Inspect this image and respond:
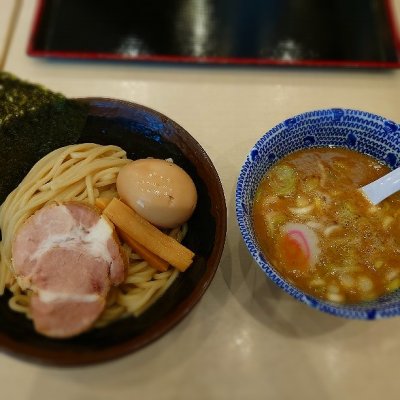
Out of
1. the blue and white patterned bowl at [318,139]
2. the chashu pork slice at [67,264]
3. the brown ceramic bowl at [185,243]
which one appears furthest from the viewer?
the blue and white patterned bowl at [318,139]

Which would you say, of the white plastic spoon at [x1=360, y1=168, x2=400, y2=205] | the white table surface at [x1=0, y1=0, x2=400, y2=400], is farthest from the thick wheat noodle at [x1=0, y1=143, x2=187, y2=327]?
the white plastic spoon at [x1=360, y1=168, x2=400, y2=205]

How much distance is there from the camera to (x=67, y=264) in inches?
47.8

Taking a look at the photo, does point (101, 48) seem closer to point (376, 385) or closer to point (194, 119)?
point (194, 119)

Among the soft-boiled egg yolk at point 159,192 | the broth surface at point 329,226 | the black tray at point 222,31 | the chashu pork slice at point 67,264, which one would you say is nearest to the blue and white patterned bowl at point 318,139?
the broth surface at point 329,226

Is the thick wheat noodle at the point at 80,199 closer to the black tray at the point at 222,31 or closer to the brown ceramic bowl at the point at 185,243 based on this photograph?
the brown ceramic bowl at the point at 185,243

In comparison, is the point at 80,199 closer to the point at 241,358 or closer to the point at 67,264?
the point at 67,264

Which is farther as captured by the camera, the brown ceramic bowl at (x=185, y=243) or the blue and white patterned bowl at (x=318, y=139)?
the blue and white patterned bowl at (x=318, y=139)

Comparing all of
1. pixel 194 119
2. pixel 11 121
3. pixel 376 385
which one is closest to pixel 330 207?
pixel 376 385

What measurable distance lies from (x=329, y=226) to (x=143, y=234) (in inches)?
22.2

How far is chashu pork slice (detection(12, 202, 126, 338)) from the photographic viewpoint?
3.75ft

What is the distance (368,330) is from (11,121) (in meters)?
1.35

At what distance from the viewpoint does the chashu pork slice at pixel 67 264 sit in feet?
3.75

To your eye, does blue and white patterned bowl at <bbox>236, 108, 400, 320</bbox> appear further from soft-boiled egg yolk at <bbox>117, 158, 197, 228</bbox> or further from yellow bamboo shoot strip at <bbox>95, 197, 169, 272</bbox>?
yellow bamboo shoot strip at <bbox>95, 197, 169, 272</bbox>

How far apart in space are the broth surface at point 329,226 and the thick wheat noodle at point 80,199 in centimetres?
Result: 30
